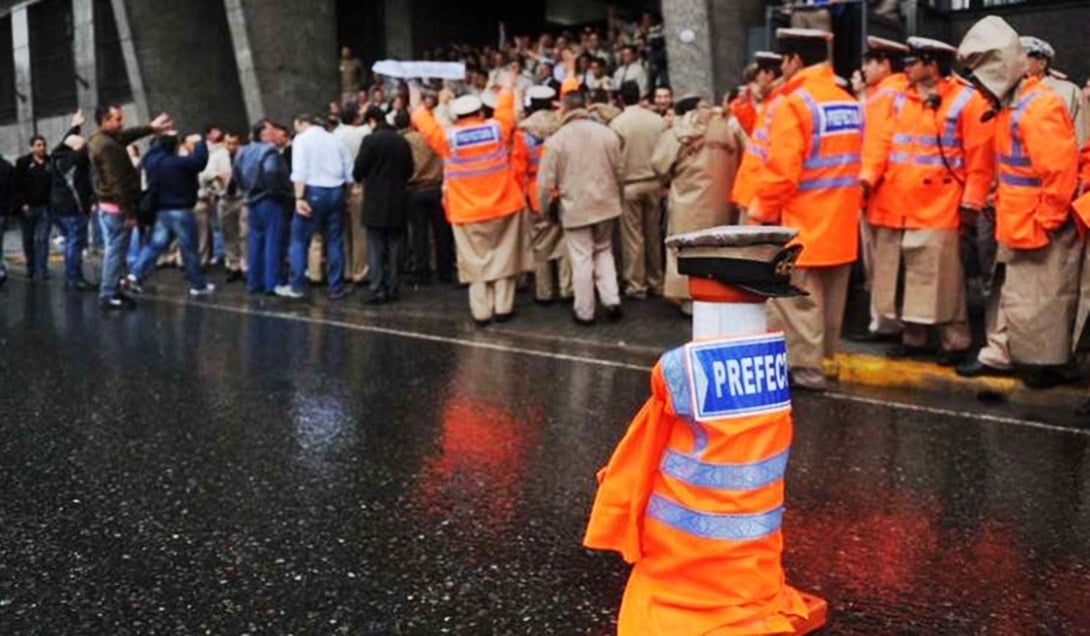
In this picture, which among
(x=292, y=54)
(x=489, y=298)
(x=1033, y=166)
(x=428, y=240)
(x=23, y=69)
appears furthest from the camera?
(x=23, y=69)

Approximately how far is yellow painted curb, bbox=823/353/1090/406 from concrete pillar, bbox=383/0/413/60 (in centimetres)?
1527

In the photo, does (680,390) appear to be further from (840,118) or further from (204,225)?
(204,225)

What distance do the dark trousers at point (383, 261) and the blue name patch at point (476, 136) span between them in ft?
6.72

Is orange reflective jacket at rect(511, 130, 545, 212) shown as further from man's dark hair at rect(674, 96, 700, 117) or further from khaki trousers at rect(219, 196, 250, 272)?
khaki trousers at rect(219, 196, 250, 272)

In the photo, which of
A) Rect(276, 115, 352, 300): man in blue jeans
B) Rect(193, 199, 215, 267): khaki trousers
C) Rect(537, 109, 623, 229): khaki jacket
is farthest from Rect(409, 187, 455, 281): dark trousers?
Rect(193, 199, 215, 267): khaki trousers

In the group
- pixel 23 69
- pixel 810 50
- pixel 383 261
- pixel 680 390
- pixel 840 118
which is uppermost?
pixel 23 69

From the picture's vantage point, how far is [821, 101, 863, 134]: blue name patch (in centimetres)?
663

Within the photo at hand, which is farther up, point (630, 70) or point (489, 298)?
point (630, 70)

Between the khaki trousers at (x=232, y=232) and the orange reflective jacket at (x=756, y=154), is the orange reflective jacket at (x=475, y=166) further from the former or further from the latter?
the khaki trousers at (x=232, y=232)

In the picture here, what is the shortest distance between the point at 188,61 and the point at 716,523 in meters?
20.0

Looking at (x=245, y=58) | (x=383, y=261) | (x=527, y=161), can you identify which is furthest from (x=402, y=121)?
(x=245, y=58)

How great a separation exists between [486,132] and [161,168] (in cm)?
413

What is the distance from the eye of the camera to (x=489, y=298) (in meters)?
10.1

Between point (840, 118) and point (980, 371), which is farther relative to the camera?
point (980, 371)
